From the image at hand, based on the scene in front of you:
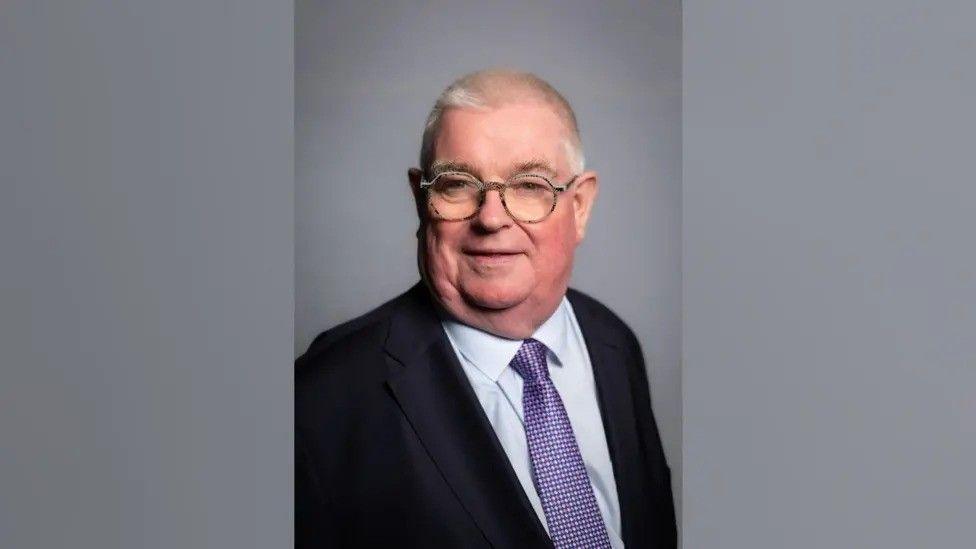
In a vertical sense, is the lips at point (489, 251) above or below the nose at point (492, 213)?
below

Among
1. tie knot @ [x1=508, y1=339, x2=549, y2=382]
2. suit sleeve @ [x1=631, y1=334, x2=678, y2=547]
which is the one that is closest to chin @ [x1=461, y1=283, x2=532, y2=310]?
tie knot @ [x1=508, y1=339, x2=549, y2=382]

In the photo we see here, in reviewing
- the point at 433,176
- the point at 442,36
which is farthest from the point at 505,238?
the point at 442,36

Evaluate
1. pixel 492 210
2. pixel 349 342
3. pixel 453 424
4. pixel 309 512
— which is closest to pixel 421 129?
pixel 492 210

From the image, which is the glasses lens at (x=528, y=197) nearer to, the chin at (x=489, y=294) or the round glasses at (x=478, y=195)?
the round glasses at (x=478, y=195)

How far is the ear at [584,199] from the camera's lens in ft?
15.3

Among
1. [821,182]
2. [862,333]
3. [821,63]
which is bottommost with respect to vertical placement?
[862,333]

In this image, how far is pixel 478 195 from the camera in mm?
4566

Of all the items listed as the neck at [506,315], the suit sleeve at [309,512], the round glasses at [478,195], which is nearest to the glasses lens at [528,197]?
the round glasses at [478,195]

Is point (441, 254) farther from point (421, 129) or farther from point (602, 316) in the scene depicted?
point (602, 316)

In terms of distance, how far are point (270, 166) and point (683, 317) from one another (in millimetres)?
1110

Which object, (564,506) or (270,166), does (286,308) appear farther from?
(564,506)

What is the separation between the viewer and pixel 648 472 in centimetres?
473

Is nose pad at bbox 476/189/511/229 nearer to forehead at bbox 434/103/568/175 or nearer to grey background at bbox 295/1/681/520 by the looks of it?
forehead at bbox 434/103/568/175

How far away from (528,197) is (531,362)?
41 centimetres
